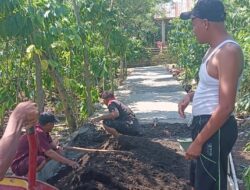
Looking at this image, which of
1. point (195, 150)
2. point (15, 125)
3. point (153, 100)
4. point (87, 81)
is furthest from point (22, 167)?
point (153, 100)

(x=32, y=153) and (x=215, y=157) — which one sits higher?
(x=32, y=153)

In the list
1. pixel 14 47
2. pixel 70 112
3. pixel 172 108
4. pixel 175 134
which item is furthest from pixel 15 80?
pixel 172 108

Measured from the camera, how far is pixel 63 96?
9.00m

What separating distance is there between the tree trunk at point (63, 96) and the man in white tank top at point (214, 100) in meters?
5.29

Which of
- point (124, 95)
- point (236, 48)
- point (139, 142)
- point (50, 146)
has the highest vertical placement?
point (236, 48)

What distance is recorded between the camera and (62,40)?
787 cm

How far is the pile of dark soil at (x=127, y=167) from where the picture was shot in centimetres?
529

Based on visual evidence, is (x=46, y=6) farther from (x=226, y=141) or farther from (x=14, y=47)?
(x=226, y=141)

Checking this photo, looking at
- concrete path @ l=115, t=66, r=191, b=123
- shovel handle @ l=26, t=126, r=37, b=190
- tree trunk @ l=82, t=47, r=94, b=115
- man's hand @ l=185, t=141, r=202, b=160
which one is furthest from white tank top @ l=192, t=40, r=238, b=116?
tree trunk @ l=82, t=47, r=94, b=115

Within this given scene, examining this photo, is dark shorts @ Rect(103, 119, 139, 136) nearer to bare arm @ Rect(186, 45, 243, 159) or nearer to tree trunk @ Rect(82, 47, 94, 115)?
tree trunk @ Rect(82, 47, 94, 115)

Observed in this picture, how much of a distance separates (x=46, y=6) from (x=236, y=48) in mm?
3950

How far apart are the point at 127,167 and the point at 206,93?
2858mm

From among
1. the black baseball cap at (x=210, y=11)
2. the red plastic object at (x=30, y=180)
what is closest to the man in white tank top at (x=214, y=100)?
the black baseball cap at (x=210, y=11)

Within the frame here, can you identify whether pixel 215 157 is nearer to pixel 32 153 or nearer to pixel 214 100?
pixel 214 100
